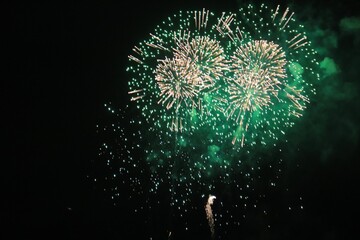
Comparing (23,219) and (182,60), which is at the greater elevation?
(182,60)

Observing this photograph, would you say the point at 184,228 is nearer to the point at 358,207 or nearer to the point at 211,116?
the point at 358,207

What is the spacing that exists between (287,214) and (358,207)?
3794 millimetres

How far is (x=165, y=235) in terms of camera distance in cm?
1878

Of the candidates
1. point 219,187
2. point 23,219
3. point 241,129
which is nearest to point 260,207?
point 219,187

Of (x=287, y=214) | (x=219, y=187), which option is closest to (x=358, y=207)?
(x=287, y=214)

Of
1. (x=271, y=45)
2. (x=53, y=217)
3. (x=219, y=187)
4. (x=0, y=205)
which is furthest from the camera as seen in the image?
(x=219, y=187)

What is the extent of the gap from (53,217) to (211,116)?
957 centimetres

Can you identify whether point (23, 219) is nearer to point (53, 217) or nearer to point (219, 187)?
point (53, 217)

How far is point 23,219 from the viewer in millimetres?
14664

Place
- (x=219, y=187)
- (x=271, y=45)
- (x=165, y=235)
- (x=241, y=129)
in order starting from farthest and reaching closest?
(x=165, y=235), (x=219, y=187), (x=241, y=129), (x=271, y=45)

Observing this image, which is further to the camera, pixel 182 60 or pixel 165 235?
pixel 165 235

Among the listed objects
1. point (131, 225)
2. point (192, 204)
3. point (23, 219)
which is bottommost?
point (23, 219)

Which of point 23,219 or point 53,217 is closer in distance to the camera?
point 23,219

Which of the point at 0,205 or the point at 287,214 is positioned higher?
the point at 287,214
